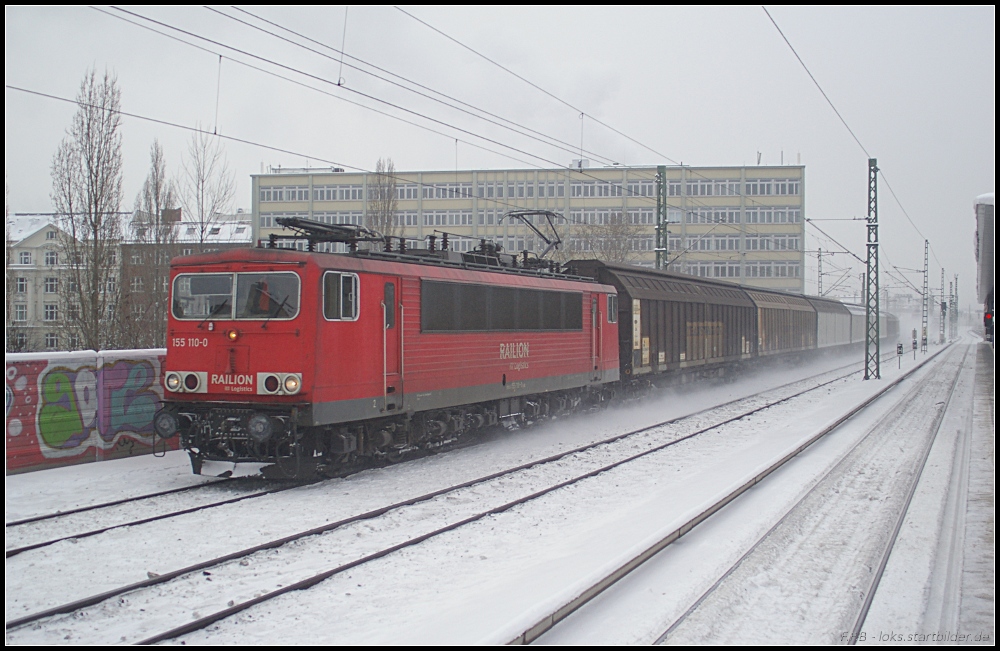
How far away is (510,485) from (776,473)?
4419mm

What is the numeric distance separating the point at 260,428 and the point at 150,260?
20130mm

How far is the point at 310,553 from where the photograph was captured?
7.87 m

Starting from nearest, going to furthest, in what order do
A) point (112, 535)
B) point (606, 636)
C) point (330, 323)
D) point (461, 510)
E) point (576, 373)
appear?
point (606, 636)
point (112, 535)
point (461, 510)
point (330, 323)
point (576, 373)

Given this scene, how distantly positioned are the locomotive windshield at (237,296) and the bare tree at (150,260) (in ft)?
40.7

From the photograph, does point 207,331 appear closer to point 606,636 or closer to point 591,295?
point 606,636

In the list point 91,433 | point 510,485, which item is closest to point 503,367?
point 510,485

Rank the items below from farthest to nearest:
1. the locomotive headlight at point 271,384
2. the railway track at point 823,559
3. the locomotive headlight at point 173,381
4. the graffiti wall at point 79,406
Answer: the graffiti wall at point 79,406 < the locomotive headlight at point 173,381 < the locomotive headlight at point 271,384 < the railway track at point 823,559

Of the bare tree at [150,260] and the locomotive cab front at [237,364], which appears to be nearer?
the locomotive cab front at [237,364]

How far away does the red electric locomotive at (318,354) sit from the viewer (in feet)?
34.4

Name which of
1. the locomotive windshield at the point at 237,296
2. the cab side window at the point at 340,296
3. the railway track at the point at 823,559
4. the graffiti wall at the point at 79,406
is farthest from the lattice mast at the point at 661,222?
the locomotive windshield at the point at 237,296

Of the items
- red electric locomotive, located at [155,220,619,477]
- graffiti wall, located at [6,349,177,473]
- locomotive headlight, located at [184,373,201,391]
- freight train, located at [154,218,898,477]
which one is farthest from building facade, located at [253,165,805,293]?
locomotive headlight, located at [184,373,201,391]

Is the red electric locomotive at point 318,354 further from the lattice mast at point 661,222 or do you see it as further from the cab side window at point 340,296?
the lattice mast at point 661,222

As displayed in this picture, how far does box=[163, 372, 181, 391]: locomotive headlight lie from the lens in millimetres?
11047

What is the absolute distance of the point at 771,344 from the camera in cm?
3538
